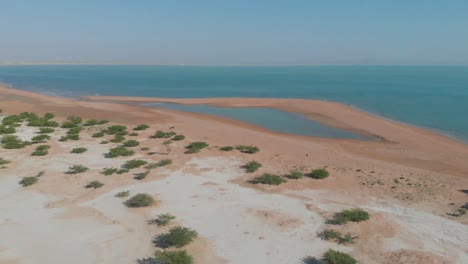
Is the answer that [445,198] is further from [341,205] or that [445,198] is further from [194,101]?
[194,101]

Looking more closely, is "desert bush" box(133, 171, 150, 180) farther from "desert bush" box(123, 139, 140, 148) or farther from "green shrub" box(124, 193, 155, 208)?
"desert bush" box(123, 139, 140, 148)

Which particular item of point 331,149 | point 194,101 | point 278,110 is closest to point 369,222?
point 331,149

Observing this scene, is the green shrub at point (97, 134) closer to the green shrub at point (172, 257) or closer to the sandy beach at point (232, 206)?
the sandy beach at point (232, 206)

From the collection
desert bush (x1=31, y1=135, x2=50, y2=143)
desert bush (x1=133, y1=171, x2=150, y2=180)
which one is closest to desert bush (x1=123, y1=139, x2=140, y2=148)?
desert bush (x1=31, y1=135, x2=50, y2=143)

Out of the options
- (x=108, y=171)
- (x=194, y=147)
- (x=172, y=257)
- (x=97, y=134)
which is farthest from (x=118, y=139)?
(x=172, y=257)

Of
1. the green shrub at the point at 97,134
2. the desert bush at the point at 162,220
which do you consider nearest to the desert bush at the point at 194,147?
the green shrub at the point at 97,134

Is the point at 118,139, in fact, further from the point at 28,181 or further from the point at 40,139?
the point at 28,181

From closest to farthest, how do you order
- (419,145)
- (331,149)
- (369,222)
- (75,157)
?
(369,222)
(75,157)
(331,149)
(419,145)
